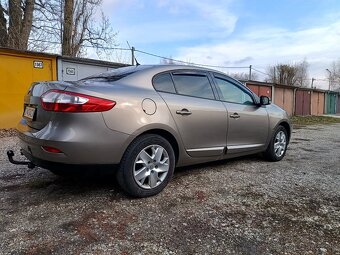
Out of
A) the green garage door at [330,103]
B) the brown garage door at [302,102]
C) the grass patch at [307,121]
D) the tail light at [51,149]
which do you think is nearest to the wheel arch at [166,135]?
the tail light at [51,149]

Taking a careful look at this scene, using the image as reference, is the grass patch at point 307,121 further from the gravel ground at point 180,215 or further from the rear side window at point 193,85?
the gravel ground at point 180,215

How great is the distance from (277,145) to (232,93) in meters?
1.46

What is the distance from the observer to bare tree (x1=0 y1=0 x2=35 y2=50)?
14.6 m

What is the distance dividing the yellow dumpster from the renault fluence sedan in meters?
6.00

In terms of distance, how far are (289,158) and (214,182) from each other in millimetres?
2387

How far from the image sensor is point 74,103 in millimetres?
3123

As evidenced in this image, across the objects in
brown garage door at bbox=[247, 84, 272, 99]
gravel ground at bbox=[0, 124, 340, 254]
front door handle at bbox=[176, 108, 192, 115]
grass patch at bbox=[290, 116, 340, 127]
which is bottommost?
gravel ground at bbox=[0, 124, 340, 254]

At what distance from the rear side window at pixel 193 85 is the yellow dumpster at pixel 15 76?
21.8 ft

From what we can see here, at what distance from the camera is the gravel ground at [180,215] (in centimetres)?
259

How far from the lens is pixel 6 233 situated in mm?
2742

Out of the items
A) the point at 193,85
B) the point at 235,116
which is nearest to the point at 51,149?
the point at 193,85

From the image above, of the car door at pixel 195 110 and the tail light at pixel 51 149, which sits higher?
the car door at pixel 195 110

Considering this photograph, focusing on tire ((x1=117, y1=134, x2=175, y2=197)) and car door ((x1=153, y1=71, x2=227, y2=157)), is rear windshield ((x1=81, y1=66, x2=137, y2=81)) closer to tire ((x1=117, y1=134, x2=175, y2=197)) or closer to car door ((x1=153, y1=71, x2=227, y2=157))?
car door ((x1=153, y1=71, x2=227, y2=157))

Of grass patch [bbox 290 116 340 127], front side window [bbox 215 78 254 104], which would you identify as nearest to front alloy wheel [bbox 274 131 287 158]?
front side window [bbox 215 78 254 104]
